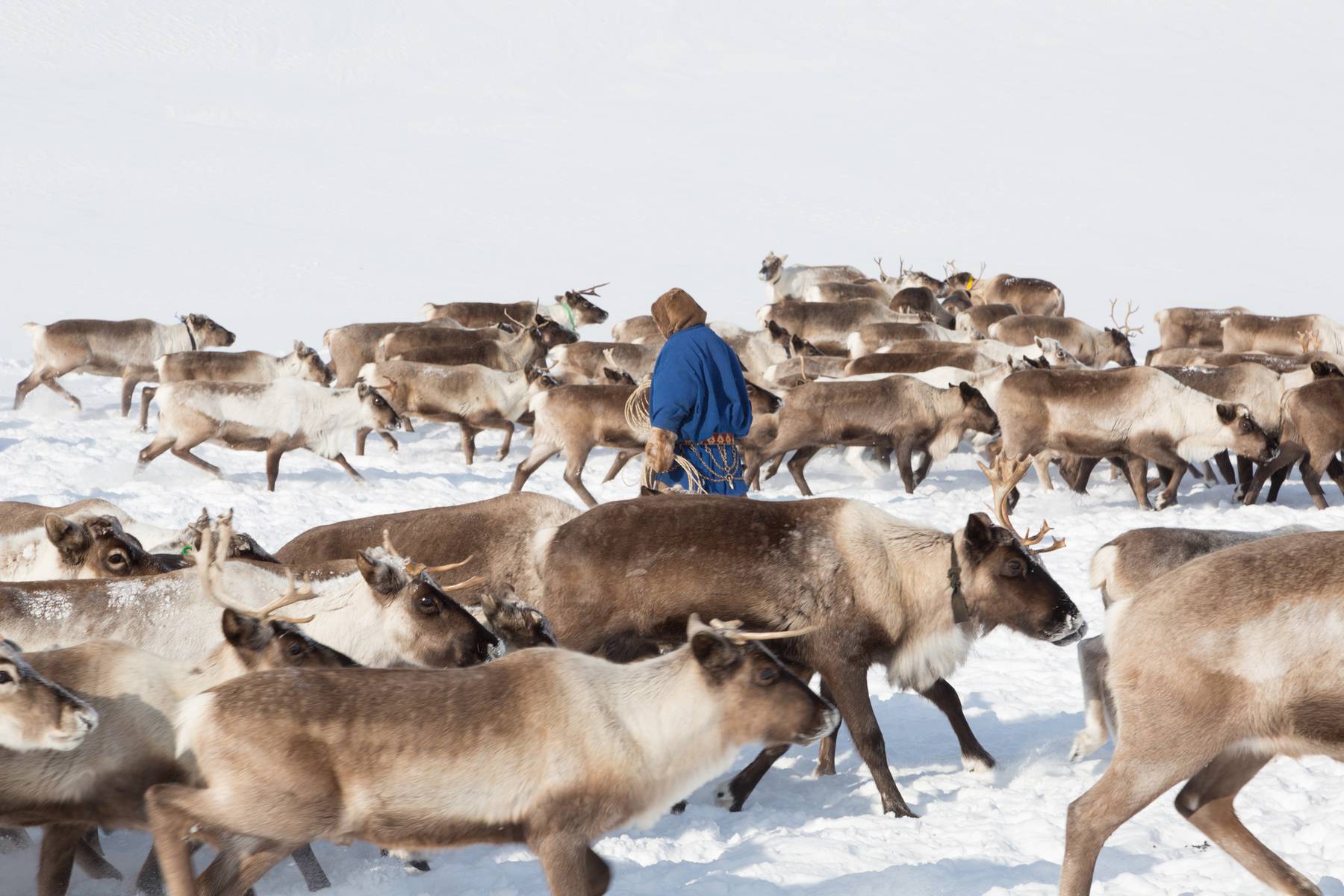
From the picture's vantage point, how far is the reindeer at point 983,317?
1898 centimetres

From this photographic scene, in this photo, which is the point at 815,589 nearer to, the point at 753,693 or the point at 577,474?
the point at 753,693

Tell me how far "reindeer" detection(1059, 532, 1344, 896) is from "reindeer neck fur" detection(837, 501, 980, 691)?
1.27 m

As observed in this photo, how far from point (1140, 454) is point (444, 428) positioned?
712 centimetres

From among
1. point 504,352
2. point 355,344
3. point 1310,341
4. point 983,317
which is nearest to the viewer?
point 504,352

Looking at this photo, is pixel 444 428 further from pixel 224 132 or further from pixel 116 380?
pixel 224 132

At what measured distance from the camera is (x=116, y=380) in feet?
57.6

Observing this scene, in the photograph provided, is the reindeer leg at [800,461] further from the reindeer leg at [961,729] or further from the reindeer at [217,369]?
the reindeer leg at [961,729]

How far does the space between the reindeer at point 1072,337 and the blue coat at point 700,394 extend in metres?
11.3

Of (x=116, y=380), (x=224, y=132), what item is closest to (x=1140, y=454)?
(x=116, y=380)

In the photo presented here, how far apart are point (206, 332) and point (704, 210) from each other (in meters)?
29.7

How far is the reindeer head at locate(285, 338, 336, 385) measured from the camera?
14523 mm

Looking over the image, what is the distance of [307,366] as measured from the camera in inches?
574

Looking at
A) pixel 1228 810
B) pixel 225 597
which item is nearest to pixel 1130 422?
pixel 1228 810

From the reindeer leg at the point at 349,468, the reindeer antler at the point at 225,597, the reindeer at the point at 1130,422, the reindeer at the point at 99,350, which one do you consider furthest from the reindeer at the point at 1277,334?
the reindeer antler at the point at 225,597
